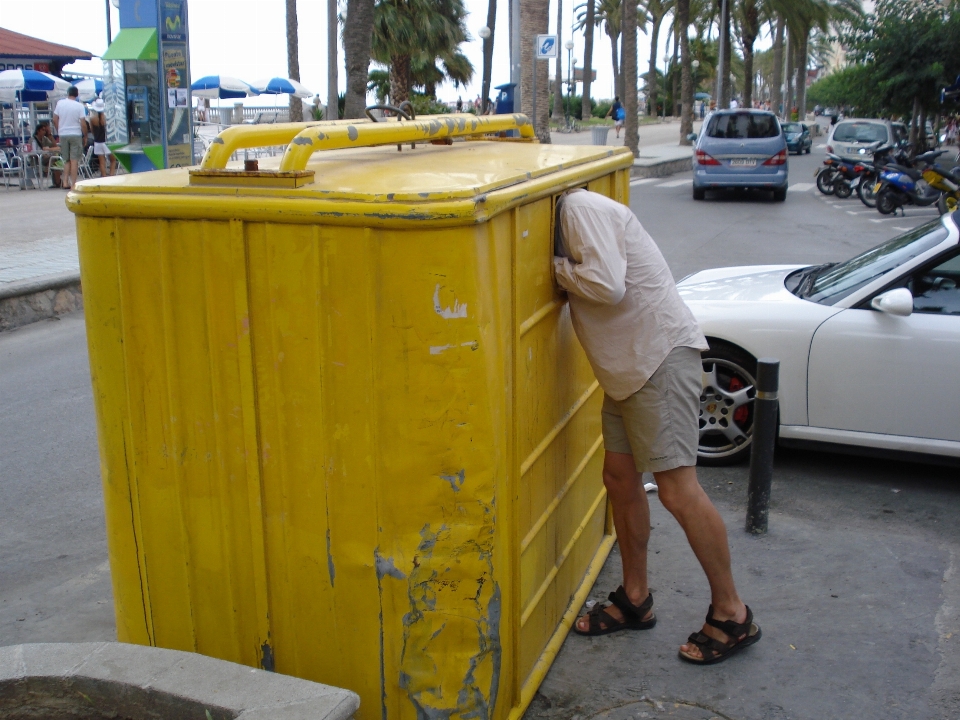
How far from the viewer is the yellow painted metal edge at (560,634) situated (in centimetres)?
288

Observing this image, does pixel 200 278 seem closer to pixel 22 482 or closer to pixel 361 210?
pixel 361 210

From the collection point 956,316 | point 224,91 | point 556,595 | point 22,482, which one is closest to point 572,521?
point 556,595

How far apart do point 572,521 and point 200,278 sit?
1.65m

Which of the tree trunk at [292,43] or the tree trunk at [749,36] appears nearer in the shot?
the tree trunk at [292,43]

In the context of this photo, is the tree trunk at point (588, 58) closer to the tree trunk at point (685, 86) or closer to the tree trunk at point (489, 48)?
the tree trunk at point (489, 48)

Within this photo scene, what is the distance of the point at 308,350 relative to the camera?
90.8 inches

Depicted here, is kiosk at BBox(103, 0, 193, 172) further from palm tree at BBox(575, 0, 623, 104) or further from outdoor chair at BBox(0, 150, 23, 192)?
palm tree at BBox(575, 0, 623, 104)

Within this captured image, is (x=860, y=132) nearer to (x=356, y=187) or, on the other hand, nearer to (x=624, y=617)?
(x=624, y=617)

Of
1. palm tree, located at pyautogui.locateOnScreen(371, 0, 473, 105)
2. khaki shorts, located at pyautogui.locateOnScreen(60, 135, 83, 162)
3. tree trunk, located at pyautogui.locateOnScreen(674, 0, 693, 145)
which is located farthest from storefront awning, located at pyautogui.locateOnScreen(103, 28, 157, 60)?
tree trunk, located at pyautogui.locateOnScreen(674, 0, 693, 145)

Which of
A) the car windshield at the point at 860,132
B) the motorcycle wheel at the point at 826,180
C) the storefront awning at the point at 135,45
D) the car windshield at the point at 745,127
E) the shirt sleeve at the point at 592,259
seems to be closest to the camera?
the shirt sleeve at the point at 592,259

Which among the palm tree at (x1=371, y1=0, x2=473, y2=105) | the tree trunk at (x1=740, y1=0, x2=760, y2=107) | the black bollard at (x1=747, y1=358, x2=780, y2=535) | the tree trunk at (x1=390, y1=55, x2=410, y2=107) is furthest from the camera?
the tree trunk at (x1=740, y1=0, x2=760, y2=107)

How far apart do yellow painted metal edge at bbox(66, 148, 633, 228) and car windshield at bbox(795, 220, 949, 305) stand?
2909 millimetres

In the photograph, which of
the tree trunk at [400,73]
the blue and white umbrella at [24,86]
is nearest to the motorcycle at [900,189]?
the blue and white umbrella at [24,86]

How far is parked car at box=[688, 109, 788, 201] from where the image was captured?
18.8 m
